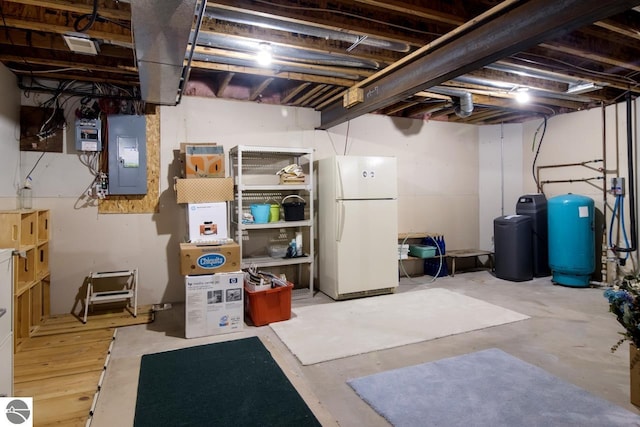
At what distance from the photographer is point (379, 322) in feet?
12.2

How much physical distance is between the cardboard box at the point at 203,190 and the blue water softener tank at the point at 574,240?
4.53 metres

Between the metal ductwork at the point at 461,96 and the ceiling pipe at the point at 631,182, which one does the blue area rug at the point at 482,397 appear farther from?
the ceiling pipe at the point at 631,182

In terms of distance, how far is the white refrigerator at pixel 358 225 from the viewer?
4492 mm

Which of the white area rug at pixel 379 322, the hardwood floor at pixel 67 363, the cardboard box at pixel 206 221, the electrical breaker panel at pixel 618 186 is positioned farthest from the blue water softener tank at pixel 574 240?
the hardwood floor at pixel 67 363

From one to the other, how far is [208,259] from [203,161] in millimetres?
1127

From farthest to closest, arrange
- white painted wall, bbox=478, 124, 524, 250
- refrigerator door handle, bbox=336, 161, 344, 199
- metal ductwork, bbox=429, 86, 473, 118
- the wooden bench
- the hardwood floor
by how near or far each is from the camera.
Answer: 1. white painted wall, bbox=478, 124, 524, 250
2. the wooden bench
3. refrigerator door handle, bbox=336, 161, 344, 199
4. metal ductwork, bbox=429, 86, 473, 118
5. the hardwood floor

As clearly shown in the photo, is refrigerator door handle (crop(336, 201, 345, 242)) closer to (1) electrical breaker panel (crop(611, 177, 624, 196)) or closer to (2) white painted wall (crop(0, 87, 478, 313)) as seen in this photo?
(2) white painted wall (crop(0, 87, 478, 313))

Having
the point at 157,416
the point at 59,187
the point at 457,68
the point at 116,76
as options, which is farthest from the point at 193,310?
the point at 457,68

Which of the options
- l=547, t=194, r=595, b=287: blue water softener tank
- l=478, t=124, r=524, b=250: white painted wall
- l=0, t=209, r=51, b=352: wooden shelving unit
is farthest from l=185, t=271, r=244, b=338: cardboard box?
l=478, t=124, r=524, b=250: white painted wall

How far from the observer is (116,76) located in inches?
155

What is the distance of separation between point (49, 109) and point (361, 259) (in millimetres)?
3859

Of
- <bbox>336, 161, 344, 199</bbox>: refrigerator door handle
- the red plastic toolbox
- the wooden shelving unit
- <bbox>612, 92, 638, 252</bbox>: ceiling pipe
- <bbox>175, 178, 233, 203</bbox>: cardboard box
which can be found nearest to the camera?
the wooden shelving unit

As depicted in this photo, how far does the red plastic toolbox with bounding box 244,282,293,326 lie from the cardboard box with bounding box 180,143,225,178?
1304 millimetres

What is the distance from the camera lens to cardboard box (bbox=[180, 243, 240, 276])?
11.0 feet
